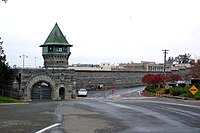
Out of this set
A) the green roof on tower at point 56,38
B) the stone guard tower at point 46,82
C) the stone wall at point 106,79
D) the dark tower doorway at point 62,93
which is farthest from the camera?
the stone wall at point 106,79

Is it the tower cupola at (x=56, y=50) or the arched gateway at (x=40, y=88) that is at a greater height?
the tower cupola at (x=56, y=50)

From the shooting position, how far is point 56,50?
76312mm

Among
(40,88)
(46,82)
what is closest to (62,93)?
(46,82)

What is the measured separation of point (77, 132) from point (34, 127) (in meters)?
1.84

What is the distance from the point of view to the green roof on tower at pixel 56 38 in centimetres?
7607

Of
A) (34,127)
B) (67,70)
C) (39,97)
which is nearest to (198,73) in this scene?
(67,70)

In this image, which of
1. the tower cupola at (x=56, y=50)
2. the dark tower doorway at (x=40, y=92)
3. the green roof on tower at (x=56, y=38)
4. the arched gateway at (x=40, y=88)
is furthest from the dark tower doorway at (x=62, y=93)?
the green roof on tower at (x=56, y=38)

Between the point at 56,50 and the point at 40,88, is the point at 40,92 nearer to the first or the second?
the point at 40,88

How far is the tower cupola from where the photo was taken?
75.2 m

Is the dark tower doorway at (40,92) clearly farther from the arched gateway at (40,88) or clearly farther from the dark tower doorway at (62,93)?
the dark tower doorway at (62,93)

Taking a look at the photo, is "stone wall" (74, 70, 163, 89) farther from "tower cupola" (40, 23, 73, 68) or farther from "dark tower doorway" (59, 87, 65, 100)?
"dark tower doorway" (59, 87, 65, 100)

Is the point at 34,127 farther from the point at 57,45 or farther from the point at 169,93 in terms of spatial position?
the point at 57,45

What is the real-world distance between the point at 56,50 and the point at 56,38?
2675 mm

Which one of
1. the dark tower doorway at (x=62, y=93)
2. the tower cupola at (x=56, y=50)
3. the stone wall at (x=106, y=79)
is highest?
the tower cupola at (x=56, y=50)
